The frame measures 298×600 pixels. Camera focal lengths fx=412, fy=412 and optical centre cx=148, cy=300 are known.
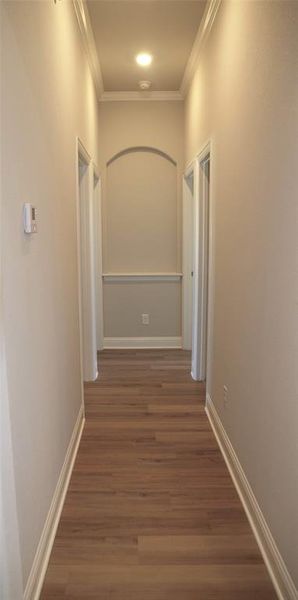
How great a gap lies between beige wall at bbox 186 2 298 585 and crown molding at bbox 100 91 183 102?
1743mm

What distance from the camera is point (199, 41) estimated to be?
3135mm

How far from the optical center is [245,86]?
201cm

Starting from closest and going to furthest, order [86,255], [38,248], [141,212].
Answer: [38,248] → [86,255] → [141,212]

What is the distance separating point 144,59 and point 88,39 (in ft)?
2.19

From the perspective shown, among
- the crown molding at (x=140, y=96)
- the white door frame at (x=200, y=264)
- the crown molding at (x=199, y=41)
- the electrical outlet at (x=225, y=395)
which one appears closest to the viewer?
the electrical outlet at (x=225, y=395)

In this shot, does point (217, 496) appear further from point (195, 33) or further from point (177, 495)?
point (195, 33)

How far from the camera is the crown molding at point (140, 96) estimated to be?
4.40m

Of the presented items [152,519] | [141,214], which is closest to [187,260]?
[141,214]

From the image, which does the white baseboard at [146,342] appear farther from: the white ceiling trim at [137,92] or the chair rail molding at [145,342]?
the white ceiling trim at [137,92]


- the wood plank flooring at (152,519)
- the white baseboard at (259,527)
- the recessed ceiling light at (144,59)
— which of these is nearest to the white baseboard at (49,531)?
the wood plank flooring at (152,519)

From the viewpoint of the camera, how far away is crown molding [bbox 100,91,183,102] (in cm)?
440

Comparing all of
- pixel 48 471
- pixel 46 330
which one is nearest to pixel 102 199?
pixel 46 330

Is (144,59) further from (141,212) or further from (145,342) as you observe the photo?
(145,342)

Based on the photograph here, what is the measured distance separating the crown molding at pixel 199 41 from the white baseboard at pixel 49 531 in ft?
9.20
